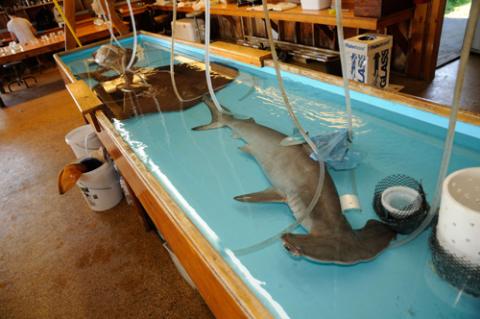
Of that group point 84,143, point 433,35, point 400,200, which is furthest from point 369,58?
point 84,143

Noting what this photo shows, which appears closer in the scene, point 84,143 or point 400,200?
point 400,200

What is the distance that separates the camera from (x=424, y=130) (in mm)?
1581

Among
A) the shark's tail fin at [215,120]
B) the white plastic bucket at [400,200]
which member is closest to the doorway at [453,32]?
the shark's tail fin at [215,120]

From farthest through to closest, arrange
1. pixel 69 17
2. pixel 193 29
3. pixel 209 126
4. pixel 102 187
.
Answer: pixel 193 29 < pixel 69 17 < pixel 102 187 < pixel 209 126

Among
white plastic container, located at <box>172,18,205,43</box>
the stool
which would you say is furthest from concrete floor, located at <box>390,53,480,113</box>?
the stool

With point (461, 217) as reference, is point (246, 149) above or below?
below

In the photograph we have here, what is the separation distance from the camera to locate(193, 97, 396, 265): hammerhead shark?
1015 mm

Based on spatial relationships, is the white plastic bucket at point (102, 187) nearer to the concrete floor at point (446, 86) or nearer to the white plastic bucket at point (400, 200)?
the white plastic bucket at point (400, 200)

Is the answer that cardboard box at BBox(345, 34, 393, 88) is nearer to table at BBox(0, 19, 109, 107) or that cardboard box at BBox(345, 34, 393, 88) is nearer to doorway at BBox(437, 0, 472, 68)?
doorway at BBox(437, 0, 472, 68)

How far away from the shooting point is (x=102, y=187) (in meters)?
2.71

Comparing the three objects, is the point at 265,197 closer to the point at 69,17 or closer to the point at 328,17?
the point at 328,17

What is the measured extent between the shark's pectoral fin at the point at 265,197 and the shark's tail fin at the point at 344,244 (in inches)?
9.3

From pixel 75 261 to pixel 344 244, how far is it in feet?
7.04

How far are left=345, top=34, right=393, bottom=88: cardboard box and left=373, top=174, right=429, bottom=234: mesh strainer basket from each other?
1.87 meters
